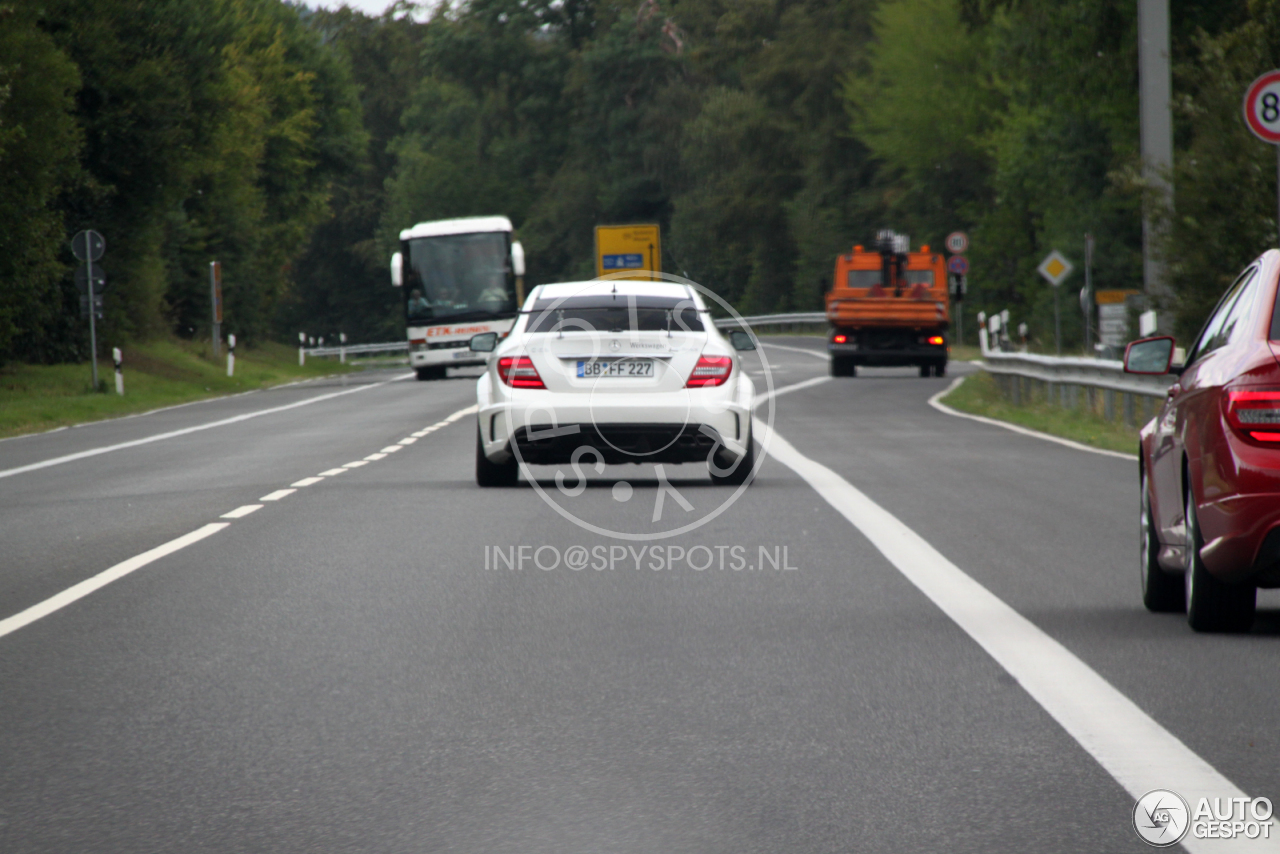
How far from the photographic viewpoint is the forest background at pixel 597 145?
3419 centimetres

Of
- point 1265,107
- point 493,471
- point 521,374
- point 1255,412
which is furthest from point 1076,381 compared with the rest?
point 1255,412

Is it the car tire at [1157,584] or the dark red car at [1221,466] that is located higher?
the dark red car at [1221,466]

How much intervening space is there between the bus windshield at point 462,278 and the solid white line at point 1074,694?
35476 millimetres

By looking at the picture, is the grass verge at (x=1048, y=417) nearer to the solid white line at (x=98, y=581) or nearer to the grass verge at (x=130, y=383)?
the solid white line at (x=98, y=581)

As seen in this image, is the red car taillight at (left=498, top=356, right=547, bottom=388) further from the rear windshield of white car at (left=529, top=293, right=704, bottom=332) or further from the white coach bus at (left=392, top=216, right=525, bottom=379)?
the white coach bus at (left=392, top=216, right=525, bottom=379)

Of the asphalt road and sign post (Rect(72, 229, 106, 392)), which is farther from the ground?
sign post (Rect(72, 229, 106, 392))

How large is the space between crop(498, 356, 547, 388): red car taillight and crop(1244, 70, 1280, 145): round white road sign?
20.3 ft

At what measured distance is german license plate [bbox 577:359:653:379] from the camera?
45.1 feet

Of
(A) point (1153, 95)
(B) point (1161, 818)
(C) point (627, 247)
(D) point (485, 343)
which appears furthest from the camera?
(C) point (627, 247)

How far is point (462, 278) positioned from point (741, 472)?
32.1 metres

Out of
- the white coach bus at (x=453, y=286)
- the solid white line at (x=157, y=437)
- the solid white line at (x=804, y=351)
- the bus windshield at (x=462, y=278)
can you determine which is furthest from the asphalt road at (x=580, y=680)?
the solid white line at (x=804, y=351)

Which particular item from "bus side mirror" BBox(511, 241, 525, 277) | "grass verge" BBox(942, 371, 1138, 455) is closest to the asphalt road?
"grass verge" BBox(942, 371, 1138, 455)

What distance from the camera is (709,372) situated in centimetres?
1384

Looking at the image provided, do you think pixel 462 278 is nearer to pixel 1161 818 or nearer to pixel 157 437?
pixel 157 437
